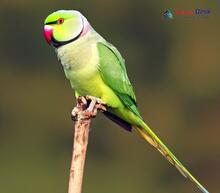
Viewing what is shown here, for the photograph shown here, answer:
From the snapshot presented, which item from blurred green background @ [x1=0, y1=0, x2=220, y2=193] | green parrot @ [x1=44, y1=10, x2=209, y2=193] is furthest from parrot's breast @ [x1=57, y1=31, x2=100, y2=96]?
blurred green background @ [x1=0, y1=0, x2=220, y2=193]

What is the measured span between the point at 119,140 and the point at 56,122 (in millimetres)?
568

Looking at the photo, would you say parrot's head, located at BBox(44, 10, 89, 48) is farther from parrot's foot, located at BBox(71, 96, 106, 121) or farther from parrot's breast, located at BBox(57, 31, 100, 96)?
parrot's foot, located at BBox(71, 96, 106, 121)

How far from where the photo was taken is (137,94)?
720 cm

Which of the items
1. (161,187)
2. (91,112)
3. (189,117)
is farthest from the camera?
(189,117)

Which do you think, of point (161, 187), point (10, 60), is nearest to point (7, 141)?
point (10, 60)

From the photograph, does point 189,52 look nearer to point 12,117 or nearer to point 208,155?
point 208,155

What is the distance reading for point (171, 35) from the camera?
7.84 m

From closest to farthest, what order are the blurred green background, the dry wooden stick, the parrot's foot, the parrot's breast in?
the dry wooden stick
the parrot's foot
the parrot's breast
the blurred green background

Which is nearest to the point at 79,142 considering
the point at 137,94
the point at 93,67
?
the point at 93,67

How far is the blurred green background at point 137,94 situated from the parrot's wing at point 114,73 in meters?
4.10

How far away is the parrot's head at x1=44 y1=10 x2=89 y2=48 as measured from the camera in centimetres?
256

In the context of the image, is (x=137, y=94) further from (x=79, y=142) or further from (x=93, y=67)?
(x=79, y=142)

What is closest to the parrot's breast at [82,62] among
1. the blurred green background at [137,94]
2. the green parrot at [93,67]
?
the green parrot at [93,67]

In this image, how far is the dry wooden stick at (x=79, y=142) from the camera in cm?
226
